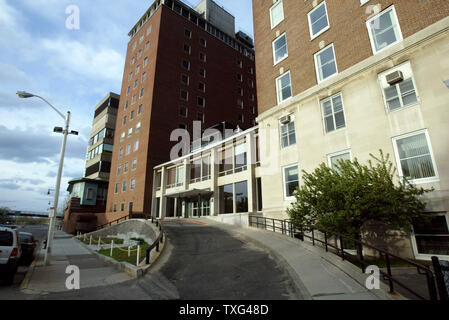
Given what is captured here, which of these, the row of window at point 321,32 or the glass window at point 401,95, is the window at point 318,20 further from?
the glass window at point 401,95

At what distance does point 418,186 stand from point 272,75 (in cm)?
1380

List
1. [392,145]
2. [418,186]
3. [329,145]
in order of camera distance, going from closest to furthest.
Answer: [418,186], [392,145], [329,145]

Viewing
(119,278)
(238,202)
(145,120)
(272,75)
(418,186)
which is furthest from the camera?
(145,120)

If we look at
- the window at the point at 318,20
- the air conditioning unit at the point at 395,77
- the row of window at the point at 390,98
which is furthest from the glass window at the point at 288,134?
the air conditioning unit at the point at 395,77

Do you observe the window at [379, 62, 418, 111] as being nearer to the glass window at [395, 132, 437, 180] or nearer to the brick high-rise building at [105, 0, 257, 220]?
the glass window at [395, 132, 437, 180]

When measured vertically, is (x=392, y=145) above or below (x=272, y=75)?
below

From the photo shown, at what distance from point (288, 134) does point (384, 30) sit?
27.4ft

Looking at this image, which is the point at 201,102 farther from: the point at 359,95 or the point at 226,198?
the point at 359,95

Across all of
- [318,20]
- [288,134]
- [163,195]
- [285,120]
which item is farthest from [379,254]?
[163,195]

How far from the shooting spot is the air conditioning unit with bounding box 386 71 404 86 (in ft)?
41.3

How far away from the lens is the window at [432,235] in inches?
416

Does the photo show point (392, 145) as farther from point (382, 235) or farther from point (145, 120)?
point (145, 120)
